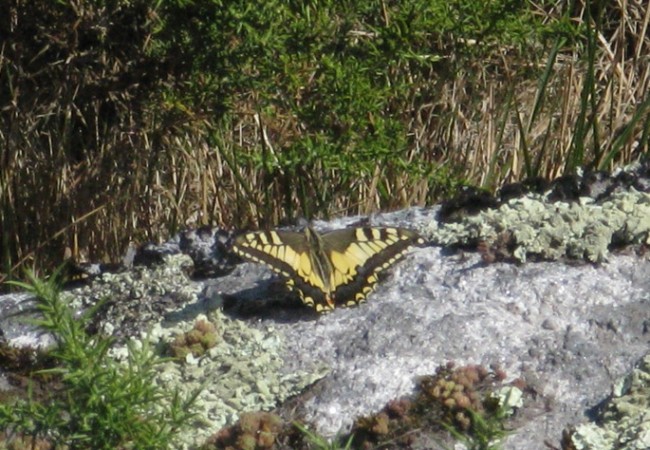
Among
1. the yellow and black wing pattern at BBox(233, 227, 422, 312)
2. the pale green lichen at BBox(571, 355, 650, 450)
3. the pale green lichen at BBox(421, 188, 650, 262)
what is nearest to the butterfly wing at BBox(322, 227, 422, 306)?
the yellow and black wing pattern at BBox(233, 227, 422, 312)

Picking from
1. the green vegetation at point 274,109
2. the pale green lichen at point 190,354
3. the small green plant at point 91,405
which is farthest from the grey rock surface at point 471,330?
the green vegetation at point 274,109

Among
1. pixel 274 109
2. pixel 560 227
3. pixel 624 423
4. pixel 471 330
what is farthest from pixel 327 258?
pixel 274 109

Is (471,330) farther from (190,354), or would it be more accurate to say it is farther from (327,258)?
(190,354)

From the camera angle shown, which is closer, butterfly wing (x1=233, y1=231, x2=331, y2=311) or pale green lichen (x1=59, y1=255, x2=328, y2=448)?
pale green lichen (x1=59, y1=255, x2=328, y2=448)

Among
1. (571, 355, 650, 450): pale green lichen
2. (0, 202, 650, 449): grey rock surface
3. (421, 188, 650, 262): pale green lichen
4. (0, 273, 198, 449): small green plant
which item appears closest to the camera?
(0, 273, 198, 449): small green plant

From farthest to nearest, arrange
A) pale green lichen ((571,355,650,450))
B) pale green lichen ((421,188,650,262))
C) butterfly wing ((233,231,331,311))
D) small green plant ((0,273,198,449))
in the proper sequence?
pale green lichen ((421,188,650,262)) → butterfly wing ((233,231,331,311)) → pale green lichen ((571,355,650,450)) → small green plant ((0,273,198,449))

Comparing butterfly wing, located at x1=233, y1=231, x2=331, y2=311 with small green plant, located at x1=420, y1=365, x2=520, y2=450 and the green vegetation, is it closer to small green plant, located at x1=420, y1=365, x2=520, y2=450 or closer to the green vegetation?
small green plant, located at x1=420, y1=365, x2=520, y2=450
